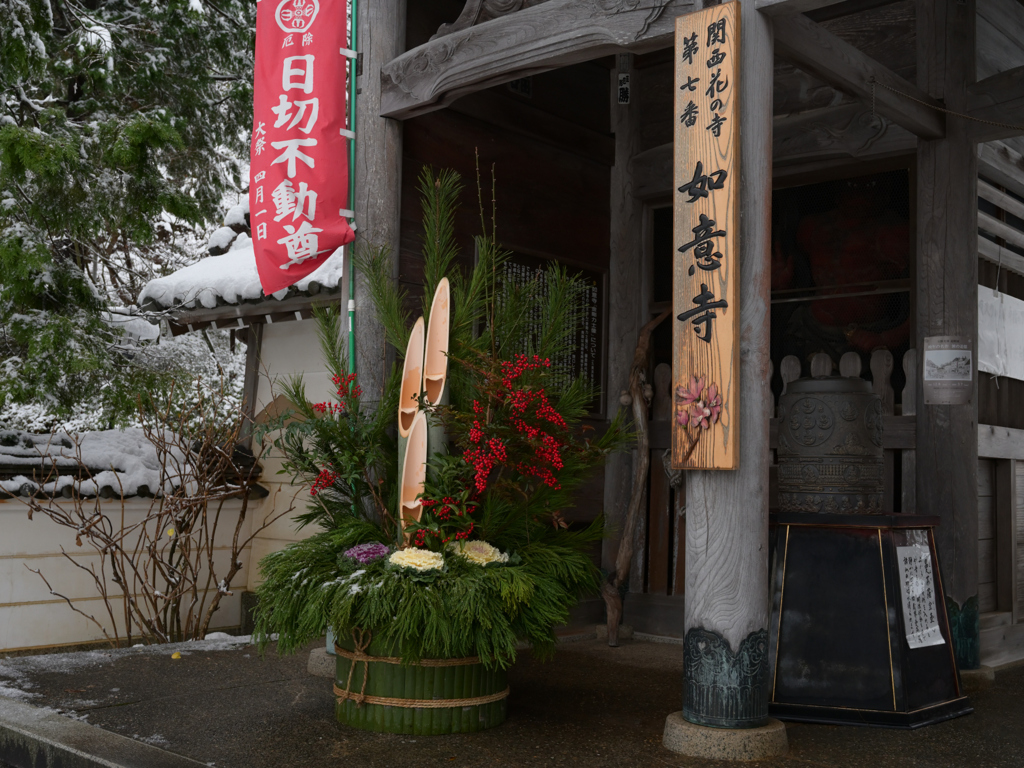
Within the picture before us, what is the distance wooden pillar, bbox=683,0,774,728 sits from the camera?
3.95 m

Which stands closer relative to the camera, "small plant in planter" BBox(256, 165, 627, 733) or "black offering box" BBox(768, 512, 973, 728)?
"small plant in planter" BBox(256, 165, 627, 733)

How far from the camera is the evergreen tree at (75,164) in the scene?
29.0 feet

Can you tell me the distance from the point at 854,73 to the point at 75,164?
23.5 ft

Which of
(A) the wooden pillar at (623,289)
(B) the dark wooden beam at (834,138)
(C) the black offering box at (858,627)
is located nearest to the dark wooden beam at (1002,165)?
(B) the dark wooden beam at (834,138)

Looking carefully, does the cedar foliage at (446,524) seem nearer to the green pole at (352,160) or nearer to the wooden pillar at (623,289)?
the green pole at (352,160)

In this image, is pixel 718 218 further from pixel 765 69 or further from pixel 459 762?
pixel 459 762

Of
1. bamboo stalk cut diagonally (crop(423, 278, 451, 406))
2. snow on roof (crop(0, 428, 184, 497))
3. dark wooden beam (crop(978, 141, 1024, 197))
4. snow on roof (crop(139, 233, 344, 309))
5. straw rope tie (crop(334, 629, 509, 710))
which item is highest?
dark wooden beam (crop(978, 141, 1024, 197))

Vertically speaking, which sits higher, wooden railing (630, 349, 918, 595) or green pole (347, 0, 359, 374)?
green pole (347, 0, 359, 374)

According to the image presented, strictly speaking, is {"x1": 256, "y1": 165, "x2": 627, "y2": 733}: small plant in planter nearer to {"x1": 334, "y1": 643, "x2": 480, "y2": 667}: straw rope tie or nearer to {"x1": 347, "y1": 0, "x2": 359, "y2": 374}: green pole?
{"x1": 334, "y1": 643, "x2": 480, "y2": 667}: straw rope tie

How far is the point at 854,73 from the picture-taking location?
4.86m

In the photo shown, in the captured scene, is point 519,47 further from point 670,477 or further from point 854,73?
point 670,477

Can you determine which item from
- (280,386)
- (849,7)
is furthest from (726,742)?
(280,386)

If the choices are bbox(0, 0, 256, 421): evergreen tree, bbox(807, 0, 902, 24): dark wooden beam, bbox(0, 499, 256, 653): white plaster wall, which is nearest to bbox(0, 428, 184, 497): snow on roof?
bbox(0, 499, 256, 653): white plaster wall

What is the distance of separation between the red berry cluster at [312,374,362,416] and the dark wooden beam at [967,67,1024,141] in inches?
151
